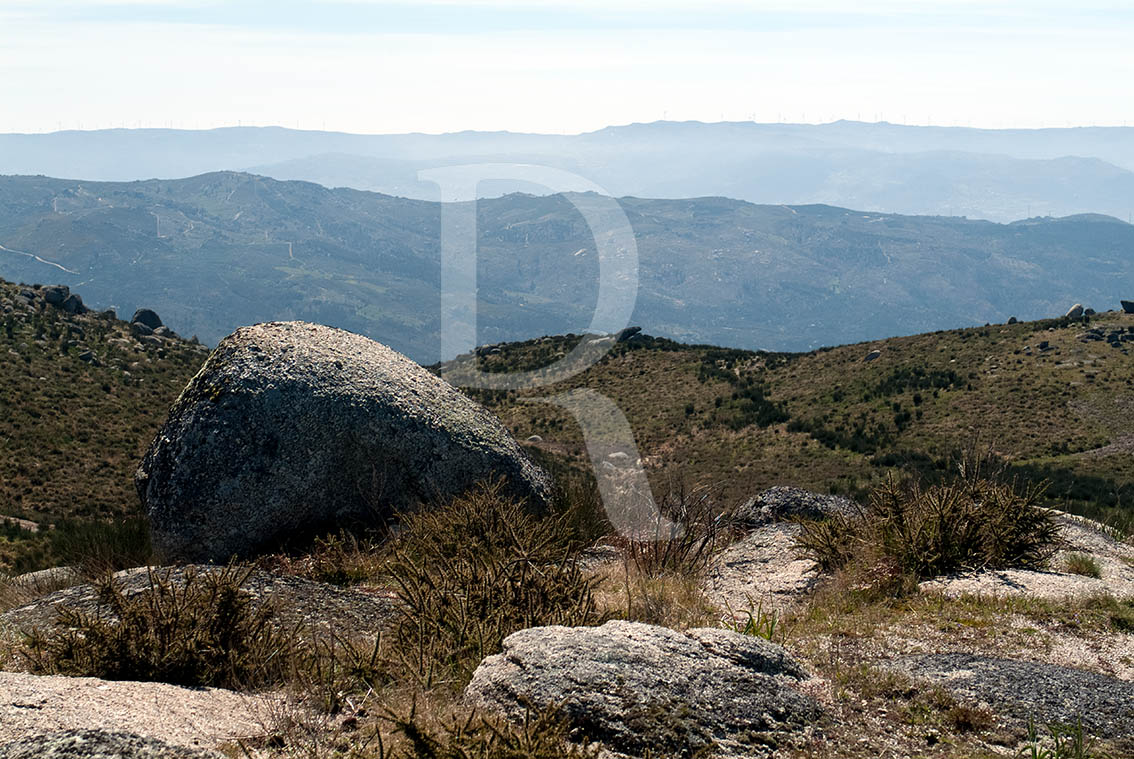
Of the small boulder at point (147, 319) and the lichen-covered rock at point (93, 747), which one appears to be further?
the small boulder at point (147, 319)

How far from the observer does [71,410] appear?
97.3 ft

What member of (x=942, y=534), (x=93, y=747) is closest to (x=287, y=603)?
(x=93, y=747)

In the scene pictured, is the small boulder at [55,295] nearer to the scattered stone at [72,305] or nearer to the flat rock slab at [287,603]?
the scattered stone at [72,305]

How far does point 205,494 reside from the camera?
8.70 m

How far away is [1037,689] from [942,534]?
3319 millimetres

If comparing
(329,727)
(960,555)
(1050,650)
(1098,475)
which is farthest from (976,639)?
(1098,475)

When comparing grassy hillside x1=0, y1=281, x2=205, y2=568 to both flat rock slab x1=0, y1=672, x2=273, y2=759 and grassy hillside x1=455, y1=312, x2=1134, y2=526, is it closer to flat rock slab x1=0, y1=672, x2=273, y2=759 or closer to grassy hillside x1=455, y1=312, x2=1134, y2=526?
flat rock slab x1=0, y1=672, x2=273, y2=759

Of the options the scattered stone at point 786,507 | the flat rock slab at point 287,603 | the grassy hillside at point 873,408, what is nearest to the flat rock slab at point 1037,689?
the flat rock slab at point 287,603

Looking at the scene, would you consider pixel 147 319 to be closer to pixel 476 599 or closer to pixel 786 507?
pixel 786 507

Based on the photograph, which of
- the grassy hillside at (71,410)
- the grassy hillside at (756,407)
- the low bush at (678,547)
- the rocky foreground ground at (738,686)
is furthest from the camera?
the grassy hillside at (756,407)

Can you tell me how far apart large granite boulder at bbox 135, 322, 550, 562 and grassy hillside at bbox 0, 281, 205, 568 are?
7104mm

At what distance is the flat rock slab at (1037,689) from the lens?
4348 mm

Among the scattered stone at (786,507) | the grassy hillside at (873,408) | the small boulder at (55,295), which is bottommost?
the grassy hillside at (873,408)

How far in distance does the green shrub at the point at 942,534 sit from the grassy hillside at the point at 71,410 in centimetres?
1229
